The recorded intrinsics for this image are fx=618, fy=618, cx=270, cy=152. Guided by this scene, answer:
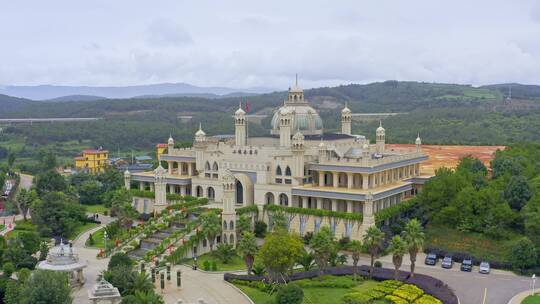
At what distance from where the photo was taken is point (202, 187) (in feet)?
245

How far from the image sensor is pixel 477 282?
50438 mm

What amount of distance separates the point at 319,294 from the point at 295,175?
23171 mm

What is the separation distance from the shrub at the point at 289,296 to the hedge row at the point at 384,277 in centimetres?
794

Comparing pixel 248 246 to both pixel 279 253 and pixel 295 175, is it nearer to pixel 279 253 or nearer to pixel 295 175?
pixel 279 253

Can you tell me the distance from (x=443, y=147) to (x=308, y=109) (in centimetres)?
4506

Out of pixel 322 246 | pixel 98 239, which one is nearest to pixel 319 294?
pixel 322 246

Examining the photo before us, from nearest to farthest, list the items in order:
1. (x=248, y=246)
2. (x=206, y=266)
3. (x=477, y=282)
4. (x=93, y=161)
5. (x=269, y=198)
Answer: (x=248, y=246) → (x=477, y=282) → (x=206, y=266) → (x=269, y=198) → (x=93, y=161)

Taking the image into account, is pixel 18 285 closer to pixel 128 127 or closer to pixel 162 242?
pixel 162 242

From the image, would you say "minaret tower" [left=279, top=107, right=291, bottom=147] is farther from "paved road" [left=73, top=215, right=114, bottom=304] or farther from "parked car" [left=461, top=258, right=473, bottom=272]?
"parked car" [left=461, top=258, right=473, bottom=272]

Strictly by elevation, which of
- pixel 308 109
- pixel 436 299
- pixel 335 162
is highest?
pixel 308 109

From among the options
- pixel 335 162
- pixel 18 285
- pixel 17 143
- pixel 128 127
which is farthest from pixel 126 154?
pixel 18 285

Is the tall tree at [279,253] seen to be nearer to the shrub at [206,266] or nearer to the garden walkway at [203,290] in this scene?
the garden walkway at [203,290]

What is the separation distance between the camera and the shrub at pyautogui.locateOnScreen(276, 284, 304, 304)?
41062 mm

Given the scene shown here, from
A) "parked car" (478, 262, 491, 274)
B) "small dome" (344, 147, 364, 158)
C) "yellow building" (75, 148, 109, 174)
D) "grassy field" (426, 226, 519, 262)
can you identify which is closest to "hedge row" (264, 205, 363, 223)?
"grassy field" (426, 226, 519, 262)
